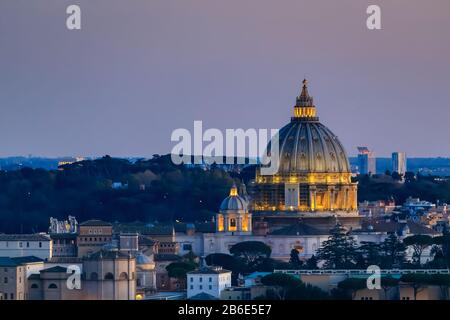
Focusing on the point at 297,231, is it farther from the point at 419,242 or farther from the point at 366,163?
the point at 366,163


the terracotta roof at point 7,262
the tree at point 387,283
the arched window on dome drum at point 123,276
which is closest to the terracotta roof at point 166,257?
the terracotta roof at point 7,262

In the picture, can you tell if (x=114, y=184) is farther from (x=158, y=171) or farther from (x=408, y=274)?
(x=408, y=274)

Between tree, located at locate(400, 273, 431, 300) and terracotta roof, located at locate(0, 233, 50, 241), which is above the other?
terracotta roof, located at locate(0, 233, 50, 241)

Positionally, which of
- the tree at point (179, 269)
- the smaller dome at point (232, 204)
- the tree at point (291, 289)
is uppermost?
the smaller dome at point (232, 204)

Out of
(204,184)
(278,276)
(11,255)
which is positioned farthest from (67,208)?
(278,276)

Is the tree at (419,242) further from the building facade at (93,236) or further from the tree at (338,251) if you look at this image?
the building facade at (93,236)

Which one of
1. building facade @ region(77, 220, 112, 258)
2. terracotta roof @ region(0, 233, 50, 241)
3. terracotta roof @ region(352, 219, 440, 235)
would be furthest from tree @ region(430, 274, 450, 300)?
terracotta roof @ region(352, 219, 440, 235)

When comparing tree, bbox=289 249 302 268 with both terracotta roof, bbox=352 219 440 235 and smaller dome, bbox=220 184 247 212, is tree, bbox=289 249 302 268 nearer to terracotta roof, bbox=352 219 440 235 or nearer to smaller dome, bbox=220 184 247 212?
smaller dome, bbox=220 184 247 212
